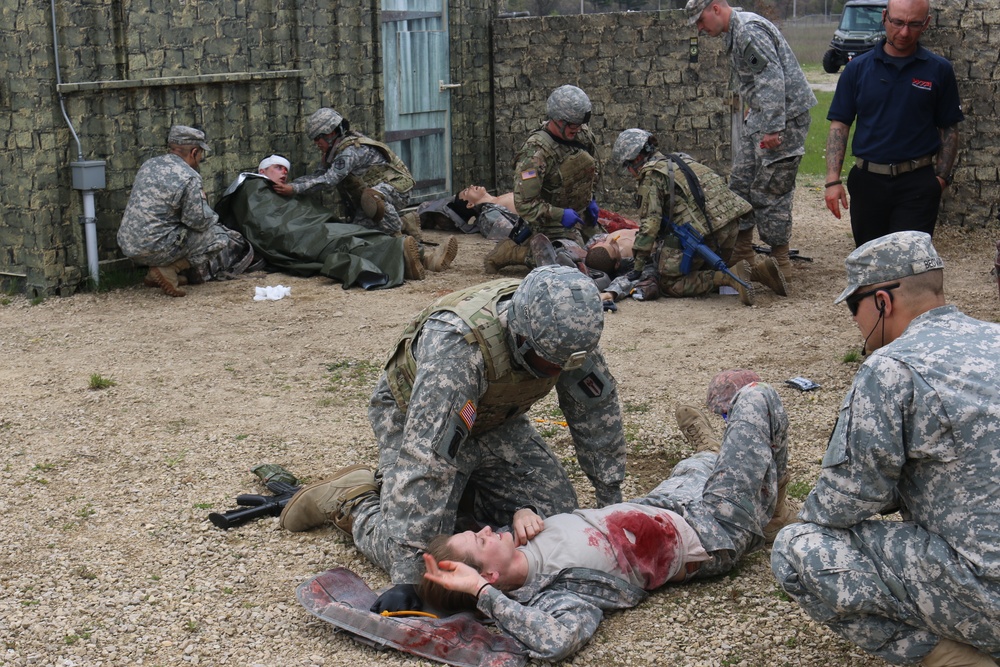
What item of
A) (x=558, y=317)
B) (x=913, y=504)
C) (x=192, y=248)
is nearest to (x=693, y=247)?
(x=192, y=248)

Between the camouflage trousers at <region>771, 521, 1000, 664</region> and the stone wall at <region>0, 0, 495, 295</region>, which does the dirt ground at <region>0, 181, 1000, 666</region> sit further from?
the stone wall at <region>0, 0, 495, 295</region>

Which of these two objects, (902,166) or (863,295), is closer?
(863,295)

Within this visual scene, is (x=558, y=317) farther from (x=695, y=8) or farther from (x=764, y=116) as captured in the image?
(x=695, y=8)

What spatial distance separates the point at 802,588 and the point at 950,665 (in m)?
0.41

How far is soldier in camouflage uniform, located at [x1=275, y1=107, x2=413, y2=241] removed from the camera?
9570mm

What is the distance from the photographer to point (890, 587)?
114 inches

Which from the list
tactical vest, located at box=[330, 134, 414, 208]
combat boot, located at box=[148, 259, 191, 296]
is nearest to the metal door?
tactical vest, located at box=[330, 134, 414, 208]

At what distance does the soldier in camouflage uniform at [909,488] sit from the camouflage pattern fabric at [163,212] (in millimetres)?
6275

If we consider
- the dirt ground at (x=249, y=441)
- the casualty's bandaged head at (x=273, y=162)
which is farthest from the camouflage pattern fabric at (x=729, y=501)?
the casualty's bandaged head at (x=273, y=162)

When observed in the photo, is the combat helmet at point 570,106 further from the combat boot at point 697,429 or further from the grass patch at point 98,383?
the combat boot at point 697,429

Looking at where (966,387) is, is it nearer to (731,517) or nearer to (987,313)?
(731,517)

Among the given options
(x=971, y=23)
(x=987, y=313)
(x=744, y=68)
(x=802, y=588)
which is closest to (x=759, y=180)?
(x=744, y=68)

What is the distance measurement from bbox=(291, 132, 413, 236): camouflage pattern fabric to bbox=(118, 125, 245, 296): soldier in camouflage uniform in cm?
117

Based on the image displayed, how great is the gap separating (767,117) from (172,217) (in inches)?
176
